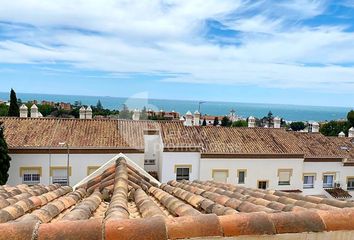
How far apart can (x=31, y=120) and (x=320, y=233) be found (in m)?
21.4

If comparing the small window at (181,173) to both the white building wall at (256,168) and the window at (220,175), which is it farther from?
the window at (220,175)

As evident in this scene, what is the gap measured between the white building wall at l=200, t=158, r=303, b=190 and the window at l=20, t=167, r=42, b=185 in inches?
367

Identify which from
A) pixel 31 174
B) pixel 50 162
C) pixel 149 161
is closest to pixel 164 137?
pixel 149 161

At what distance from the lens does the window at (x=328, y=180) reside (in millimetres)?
24022

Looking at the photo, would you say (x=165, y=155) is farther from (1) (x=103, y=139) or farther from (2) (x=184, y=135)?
(1) (x=103, y=139)

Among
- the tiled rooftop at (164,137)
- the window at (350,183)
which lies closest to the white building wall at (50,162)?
the tiled rooftop at (164,137)

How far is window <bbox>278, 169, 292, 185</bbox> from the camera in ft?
75.2

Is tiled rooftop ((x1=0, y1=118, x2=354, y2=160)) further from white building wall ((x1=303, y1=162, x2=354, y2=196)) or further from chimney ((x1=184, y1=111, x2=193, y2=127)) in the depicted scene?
chimney ((x1=184, y1=111, x2=193, y2=127))

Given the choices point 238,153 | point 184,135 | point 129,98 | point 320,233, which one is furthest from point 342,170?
point 320,233

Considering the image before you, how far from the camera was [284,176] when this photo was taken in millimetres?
23078

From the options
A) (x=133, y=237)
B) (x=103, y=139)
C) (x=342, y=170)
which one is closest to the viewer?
(x=133, y=237)

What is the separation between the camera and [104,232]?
239cm

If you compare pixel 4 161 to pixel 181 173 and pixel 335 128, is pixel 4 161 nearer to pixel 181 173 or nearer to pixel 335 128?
pixel 181 173

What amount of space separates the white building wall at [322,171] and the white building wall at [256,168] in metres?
0.87
